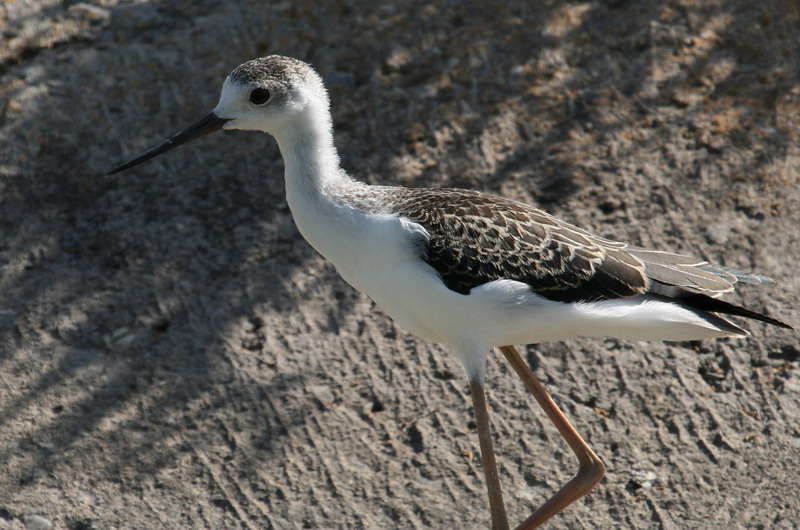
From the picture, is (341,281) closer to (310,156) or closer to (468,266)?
(310,156)

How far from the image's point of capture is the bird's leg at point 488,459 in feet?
12.7

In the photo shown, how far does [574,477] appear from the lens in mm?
4102

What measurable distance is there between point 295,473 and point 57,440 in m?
1.11

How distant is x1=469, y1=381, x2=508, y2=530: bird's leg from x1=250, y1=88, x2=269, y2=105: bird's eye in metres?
1.38

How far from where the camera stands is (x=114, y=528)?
4.16 meters

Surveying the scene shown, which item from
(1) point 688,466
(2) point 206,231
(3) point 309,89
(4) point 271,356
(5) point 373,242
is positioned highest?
(3) point 309,89

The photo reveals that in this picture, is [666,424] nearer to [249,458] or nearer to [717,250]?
[717,250]

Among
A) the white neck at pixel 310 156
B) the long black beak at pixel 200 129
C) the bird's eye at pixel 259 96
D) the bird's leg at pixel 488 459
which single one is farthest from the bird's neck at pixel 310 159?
the bird's leg at pixel 488 459

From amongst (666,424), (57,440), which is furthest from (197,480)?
(666,424)

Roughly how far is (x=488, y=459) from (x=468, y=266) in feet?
2.51

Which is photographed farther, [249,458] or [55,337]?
[55,337]

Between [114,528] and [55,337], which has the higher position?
[55,337]

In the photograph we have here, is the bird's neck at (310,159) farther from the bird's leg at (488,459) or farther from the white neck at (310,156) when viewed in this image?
the bird's leg at (488,459)

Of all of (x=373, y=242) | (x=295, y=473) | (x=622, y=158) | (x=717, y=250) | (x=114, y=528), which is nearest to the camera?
(x=373, y=242)
